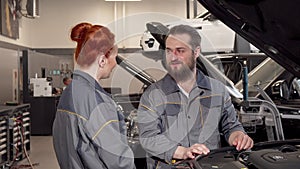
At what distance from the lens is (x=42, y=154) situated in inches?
275

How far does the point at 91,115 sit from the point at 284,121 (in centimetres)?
232

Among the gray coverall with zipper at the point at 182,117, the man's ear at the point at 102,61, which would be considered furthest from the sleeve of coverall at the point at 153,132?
the man's ear at the point at 102,61

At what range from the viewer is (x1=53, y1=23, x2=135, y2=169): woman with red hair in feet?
5.67

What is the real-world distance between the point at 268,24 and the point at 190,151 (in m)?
0.74

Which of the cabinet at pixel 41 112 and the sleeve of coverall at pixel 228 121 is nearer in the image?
the sleeve of coverall at pixel 228 121

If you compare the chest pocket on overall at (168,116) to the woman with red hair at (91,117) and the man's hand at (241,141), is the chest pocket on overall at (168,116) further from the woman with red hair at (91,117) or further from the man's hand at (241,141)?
the woman with red hair at (91,117)

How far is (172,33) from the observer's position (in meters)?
2.49

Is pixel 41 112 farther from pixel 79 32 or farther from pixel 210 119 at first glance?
pixel 79 32

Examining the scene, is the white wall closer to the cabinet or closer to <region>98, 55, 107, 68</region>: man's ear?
the cabinet

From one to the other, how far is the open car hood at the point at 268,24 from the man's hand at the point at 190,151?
1.85ft

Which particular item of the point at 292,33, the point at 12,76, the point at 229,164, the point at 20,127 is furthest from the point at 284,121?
the point at 12,76

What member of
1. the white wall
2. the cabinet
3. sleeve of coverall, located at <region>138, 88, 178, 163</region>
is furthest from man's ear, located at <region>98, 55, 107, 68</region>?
the white wall

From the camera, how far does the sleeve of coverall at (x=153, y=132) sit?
6.87ft

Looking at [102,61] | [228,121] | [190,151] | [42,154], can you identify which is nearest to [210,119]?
[228,121]
